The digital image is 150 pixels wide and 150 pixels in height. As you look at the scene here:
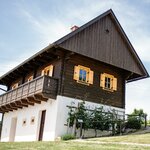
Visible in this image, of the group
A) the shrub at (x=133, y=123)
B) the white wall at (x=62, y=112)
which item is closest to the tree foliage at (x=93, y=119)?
the white wall at (x=62, y=112)

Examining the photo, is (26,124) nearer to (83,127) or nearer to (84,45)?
(83,127)

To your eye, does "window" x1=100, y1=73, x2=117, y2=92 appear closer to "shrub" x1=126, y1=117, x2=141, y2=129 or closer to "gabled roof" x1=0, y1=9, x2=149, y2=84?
"gabled roof" x1=0, y1=9, x2=149, y2=84

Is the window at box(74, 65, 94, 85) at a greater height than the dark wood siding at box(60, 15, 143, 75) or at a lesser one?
lesser

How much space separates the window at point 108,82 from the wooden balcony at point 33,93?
4123mm

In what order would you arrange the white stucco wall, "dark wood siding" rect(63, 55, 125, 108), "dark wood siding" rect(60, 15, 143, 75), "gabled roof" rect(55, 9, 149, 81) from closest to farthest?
1. the white stucco wall
2. "gabled roof" rect(55, 9, 149, 81)
3. "dark wood siding" rect(63, 55, 125, 108)
4. "dark wood siding" rect(60, 15, 143, 75)

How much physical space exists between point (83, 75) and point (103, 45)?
9.15ft

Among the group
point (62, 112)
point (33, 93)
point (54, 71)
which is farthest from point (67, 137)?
point (54, 71)

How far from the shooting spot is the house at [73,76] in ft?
66.2

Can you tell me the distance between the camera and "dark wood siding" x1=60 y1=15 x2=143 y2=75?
2116 cm

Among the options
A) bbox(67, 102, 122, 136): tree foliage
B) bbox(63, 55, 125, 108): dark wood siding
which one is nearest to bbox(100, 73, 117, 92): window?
bbox(63, 55, 125, 108): dark wood siding

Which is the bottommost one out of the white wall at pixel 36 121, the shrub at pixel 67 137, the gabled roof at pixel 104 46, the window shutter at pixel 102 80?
the shrub at pixel 67 137

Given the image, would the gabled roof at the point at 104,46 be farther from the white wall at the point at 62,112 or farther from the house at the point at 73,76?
the white wall at the point at 62,112

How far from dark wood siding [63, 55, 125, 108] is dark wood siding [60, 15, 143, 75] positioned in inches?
30.0

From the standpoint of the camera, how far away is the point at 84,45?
2144 centimetres
